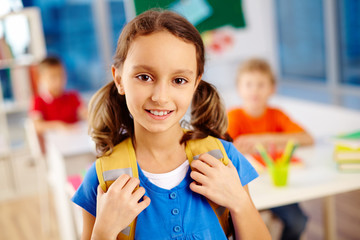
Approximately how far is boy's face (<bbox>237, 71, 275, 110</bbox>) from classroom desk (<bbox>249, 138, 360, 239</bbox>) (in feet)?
1.53

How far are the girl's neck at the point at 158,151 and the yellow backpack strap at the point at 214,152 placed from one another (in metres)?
0.03

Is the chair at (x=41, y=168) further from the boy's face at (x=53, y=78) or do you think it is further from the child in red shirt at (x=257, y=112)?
the child in red shirt at (x=257, y=112)

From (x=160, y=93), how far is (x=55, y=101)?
2.94m

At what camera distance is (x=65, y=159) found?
254 cm

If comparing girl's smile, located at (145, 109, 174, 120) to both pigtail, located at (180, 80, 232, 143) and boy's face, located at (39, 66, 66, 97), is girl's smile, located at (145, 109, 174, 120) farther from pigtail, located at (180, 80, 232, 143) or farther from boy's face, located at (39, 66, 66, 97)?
boy's face, located at (39, 66, 66, 97)

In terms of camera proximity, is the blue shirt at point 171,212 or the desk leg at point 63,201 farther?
the desk leg at point 63,201

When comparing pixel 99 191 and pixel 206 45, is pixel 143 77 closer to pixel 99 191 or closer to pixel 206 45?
pixel 99 191

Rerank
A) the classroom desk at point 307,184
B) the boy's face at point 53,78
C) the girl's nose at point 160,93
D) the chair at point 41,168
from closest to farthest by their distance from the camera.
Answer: the girl's nose at point 160,93 < the classroom desk at point 307,184 < the chair at point 41,168 < the boy's face at point 53,78

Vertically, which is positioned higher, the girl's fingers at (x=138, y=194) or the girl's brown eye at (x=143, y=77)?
the girl's brown eye at (x=143, y=77)

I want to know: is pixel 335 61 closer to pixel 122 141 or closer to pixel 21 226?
pixel 21 226

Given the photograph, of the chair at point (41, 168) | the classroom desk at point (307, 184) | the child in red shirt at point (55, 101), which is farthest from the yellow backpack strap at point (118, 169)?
the child in red shirt at point (55, 101)

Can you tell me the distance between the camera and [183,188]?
95 cm

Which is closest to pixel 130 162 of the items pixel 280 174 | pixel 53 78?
pixel 280 174

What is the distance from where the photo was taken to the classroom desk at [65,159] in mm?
2219
